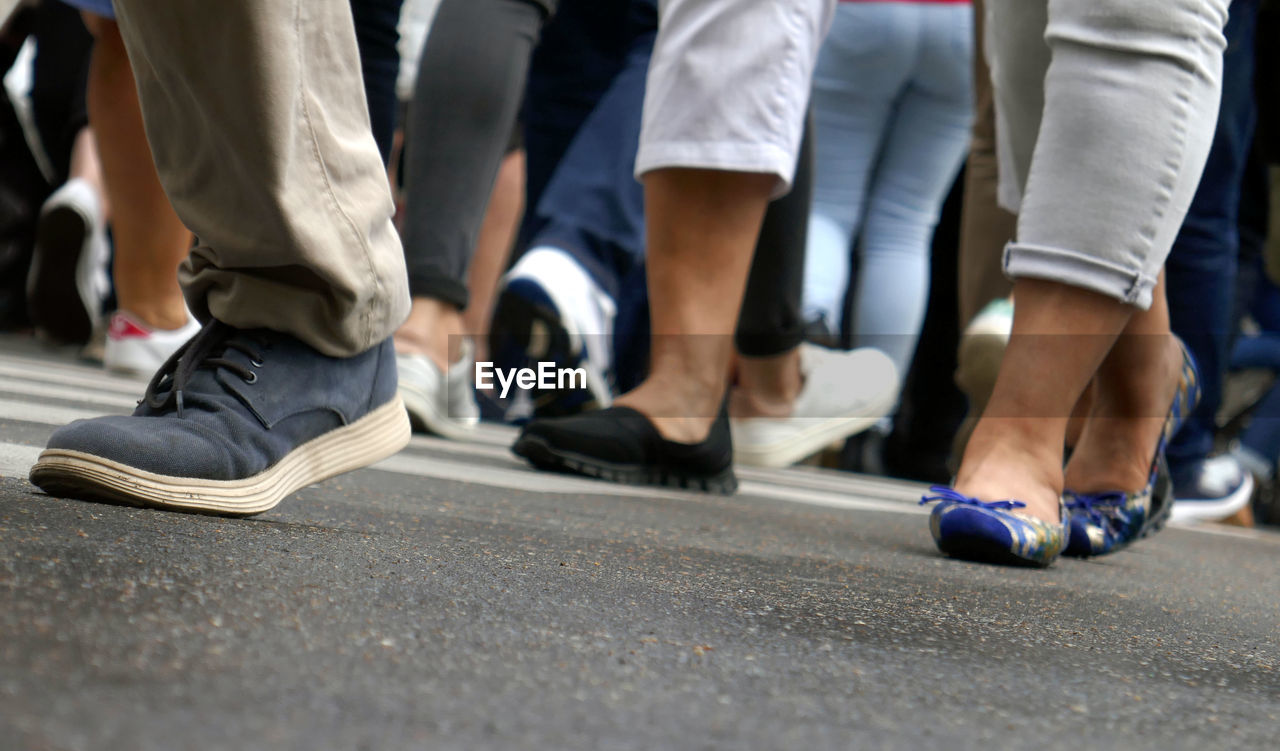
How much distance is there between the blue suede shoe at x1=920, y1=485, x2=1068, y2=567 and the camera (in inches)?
50.5

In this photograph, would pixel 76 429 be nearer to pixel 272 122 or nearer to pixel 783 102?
pixel 272 122

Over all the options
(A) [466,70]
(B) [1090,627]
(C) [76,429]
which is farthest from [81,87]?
(B) [1090,627]

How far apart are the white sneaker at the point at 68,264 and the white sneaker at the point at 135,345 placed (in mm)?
840

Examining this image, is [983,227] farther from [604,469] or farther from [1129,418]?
[604,469]

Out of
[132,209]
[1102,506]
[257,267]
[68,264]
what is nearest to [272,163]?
[257,267]

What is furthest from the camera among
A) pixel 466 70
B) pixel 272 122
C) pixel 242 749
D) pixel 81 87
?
pixel 81 87

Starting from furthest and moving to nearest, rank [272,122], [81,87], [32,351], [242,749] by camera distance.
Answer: [81,87], [32,351], [272,122], [242,749]

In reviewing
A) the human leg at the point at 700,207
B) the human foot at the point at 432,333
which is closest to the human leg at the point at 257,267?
the human leg at the point at 700,207

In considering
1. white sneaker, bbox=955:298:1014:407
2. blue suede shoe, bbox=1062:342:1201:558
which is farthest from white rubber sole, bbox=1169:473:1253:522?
blue suede shoe, bbox=1062:342:1201:558

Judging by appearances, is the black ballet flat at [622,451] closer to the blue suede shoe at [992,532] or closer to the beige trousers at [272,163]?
the blue suede shoe at [992,532]

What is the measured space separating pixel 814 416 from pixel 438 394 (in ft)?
2.90

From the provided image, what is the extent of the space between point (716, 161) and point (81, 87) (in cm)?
284

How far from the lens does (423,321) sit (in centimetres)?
227

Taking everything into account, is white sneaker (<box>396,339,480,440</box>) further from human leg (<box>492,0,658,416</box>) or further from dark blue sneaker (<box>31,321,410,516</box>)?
dark blue sneaker (<box>31,321,410,516</box>)
